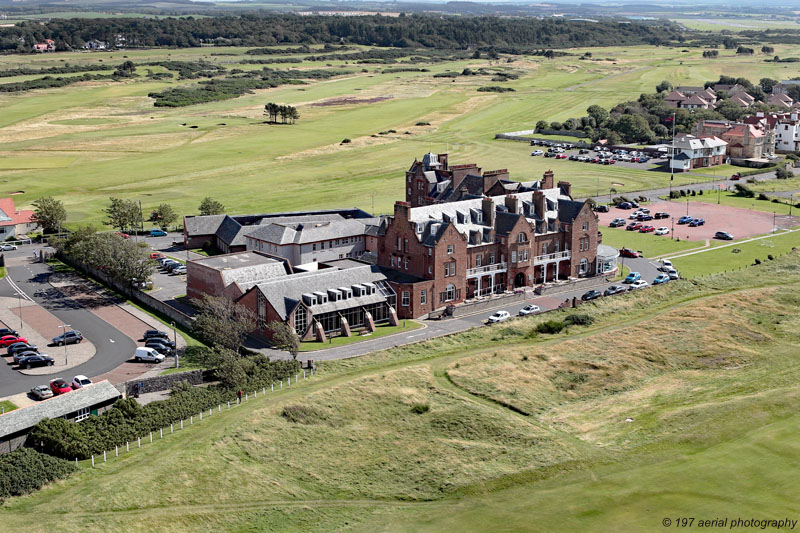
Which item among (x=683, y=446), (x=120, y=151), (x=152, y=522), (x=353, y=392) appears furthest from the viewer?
(x=120, y=151)

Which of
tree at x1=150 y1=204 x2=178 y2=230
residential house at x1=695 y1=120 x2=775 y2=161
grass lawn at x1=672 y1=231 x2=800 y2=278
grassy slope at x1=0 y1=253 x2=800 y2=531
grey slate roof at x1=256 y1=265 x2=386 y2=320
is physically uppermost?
residential house at x1=695 y1=120 x2=775 y2=161

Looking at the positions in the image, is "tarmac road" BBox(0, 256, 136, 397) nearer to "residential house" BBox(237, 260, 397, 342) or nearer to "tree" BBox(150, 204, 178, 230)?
"residential house" BBox(237, 260, 397, 342)

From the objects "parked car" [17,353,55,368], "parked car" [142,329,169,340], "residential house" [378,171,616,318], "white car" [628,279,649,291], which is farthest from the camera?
"white car" [628,279,649,291]

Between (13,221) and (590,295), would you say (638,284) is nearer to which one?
(590,295)

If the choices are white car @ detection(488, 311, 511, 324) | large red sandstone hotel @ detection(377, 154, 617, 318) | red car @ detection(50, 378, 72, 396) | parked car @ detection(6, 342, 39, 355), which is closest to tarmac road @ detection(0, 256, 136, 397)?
parked car @ detection(6, 342, 39, 355)

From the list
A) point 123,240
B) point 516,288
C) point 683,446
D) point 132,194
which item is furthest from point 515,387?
point 132,194

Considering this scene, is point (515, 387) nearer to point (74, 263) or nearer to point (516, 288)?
point (516, 288)

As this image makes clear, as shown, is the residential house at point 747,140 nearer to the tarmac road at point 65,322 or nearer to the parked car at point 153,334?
the tarmac road at point 65,322
